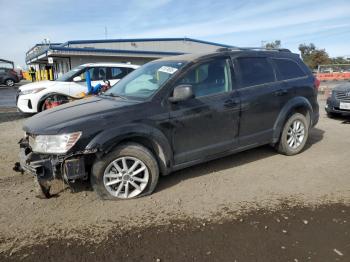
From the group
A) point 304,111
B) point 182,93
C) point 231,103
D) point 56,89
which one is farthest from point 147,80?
point 56,89

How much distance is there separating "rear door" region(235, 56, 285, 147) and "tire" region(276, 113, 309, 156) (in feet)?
1.13

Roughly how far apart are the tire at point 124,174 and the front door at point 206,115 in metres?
0.45

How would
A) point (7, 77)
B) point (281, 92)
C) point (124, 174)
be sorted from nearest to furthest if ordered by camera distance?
point (124, 174) → point (281, 92) → point (7, 77)

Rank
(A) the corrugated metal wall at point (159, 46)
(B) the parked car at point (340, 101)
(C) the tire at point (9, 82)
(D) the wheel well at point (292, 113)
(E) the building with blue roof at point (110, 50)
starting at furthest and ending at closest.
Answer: (A) the corrugated metal wall at point (159, 46)
(C) the tire at point (9, 82)
(E) the building with blue roof at point (110, 50)
(B) the parked car at point (340, 101)
(D) the wheel well at point (292, 113)

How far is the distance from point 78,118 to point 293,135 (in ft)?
12.4

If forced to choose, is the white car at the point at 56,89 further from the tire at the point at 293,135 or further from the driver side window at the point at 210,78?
the tire at the point at 293,135

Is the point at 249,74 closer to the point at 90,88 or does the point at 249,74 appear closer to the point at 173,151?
the point at 173,151

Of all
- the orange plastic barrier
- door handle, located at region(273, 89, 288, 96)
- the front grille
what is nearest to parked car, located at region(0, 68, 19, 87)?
the orange plastic barrier

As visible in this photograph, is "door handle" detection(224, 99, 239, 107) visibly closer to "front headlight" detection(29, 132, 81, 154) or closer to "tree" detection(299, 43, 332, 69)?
"front headlight" detection(29, 132, 81, 154)

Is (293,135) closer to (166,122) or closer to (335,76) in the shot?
(166,122)

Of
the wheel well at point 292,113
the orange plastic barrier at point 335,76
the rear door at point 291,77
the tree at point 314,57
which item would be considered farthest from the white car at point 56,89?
the tree at point 314,57

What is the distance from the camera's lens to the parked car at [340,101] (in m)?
9.10

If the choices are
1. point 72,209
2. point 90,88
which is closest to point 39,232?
point 72,209

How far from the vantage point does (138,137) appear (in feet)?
13.8
